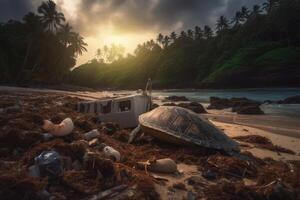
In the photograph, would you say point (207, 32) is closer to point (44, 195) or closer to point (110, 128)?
point (110, 128)

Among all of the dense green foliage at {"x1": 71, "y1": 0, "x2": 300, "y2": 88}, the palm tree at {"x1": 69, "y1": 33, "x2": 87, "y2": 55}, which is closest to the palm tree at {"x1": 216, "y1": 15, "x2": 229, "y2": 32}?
the dense green foliage at {"x1": 71, "y1": 0, "x2": 300, "y2": 88}

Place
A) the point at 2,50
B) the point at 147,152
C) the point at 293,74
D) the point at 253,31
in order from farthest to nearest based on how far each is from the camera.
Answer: the point at 253,31 → the point at 293,74 → the point at 2,50 → the point at 147,152

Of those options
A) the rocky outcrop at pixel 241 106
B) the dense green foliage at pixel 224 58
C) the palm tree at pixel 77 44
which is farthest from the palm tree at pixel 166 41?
the rocky outcrop at pixel 241 106

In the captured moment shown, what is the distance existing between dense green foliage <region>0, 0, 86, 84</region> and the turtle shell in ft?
157

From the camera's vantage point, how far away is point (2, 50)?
50812 mm

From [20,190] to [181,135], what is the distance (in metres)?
4.36

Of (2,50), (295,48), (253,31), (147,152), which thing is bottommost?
→ (147,152)

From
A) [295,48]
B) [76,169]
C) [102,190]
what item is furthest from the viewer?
[295,48]

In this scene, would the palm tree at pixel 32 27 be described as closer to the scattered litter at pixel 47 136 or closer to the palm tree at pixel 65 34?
the palm tree at pixel 65 34

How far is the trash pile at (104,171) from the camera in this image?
4.17 m

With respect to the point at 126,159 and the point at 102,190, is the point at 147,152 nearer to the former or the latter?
the point at 126,159

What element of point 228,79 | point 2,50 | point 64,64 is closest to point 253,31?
point 228,79

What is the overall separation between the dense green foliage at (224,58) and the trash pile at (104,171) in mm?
63264

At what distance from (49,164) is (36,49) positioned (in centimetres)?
5711
